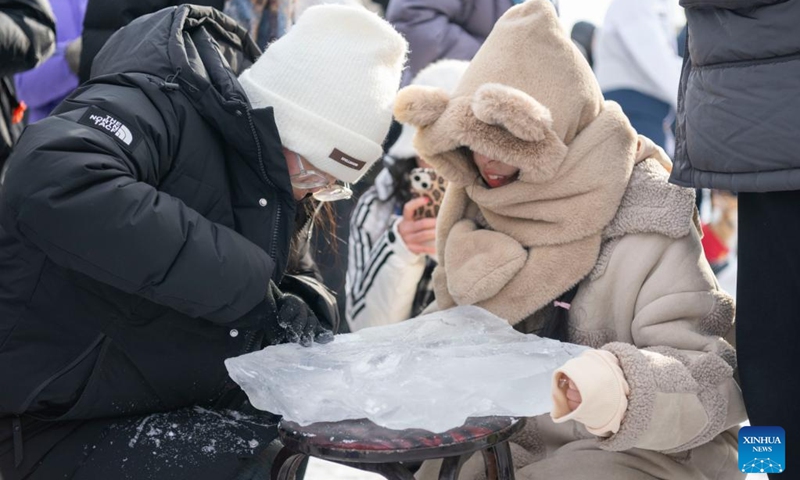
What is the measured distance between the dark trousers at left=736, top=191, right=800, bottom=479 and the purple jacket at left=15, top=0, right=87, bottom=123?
2506 mm

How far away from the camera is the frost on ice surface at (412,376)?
173 centimetres

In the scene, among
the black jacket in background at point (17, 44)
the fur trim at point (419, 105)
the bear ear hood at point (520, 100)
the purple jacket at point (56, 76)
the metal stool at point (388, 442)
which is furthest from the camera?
the purple jacket at point (56, 76)

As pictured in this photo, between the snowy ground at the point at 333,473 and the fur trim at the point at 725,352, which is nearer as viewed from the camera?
the fur trim at the point at 725,352

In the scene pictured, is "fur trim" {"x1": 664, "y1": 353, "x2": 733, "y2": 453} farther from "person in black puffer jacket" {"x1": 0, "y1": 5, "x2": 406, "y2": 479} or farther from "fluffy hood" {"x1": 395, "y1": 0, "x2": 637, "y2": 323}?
"person in black puffer jacket" {"x1": 0, "y1": 5, "x2": 406, "y2": 479}

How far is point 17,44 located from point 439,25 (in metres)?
1.42

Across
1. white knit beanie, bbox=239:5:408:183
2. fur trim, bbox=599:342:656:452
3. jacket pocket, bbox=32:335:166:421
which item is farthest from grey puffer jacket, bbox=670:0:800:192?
jacket pocket, bbox=32:335:166:421

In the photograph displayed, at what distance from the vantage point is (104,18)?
3.14 meters

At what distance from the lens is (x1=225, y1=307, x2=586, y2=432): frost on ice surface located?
1.73 meters

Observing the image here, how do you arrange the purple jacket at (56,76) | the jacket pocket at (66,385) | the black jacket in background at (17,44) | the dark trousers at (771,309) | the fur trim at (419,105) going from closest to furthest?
1. the dark trousers at (771,309)
2. the jacket pocket at (66,385)
3. the fur trim at (419,105)
4. the black jacket in background at (17,44)
5. the purple jacket at (56,76)

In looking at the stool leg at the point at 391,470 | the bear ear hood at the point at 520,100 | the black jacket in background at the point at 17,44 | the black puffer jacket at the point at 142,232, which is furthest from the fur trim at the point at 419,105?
the black jacket in background at the point at 17,44

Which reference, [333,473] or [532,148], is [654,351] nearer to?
[532,148]

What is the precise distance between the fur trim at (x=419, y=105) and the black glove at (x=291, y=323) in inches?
17.9

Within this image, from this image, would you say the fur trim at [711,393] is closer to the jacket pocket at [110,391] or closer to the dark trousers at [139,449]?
the dark trousers at [139,449]

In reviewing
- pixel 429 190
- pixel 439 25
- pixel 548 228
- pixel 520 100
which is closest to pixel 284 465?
pixel 548 228
